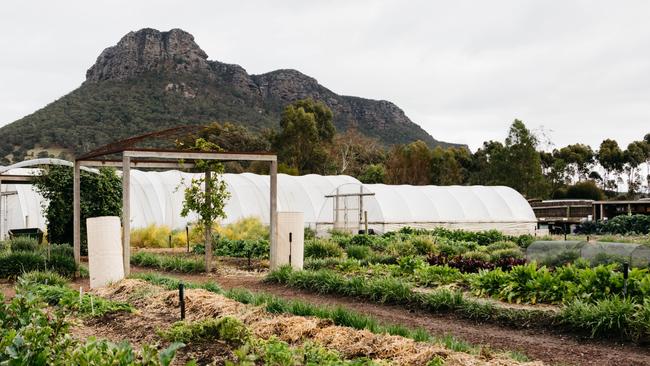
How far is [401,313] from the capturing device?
949 cm

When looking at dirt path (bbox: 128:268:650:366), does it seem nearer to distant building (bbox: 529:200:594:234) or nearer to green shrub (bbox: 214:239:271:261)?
green shrub (bbox: 214:239:271:261)

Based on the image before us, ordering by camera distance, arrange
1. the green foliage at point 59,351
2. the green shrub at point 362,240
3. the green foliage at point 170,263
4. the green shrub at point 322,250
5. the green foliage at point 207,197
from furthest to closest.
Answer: the green shrub at point 362,240 → the green shrub at point 322,250 → the green foliage at point 207,197 → the green foliage at point 170,263 → the green foliage at point 59,351

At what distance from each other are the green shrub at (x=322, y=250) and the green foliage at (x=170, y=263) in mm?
3188

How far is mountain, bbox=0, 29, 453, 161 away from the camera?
1853 inches

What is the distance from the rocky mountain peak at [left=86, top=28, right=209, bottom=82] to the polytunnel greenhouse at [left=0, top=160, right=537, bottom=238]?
3469 centimetres

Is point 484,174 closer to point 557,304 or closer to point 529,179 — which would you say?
point 529,179

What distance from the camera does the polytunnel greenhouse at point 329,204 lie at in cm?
2639

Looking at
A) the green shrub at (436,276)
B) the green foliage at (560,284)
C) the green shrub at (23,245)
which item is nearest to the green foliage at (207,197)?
the green shrub at (23,245)

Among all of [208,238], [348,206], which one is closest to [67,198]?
[208,238]

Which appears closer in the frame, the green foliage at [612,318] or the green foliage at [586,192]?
the green foliage at [612,318]

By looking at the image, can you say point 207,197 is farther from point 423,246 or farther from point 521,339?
point 521,339

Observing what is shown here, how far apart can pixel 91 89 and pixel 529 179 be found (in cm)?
3766

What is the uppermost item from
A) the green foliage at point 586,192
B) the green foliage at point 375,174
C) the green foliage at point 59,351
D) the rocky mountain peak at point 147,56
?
the rocky mountain peak at point 147,56

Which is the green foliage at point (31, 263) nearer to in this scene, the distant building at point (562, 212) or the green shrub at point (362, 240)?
the green shrub at point (362, 240)
